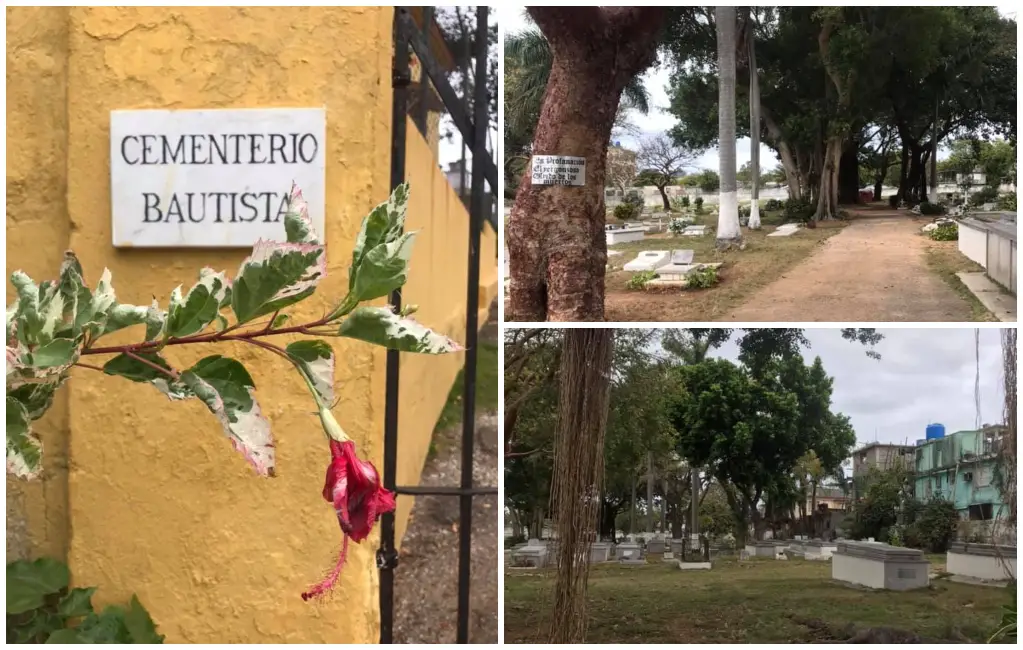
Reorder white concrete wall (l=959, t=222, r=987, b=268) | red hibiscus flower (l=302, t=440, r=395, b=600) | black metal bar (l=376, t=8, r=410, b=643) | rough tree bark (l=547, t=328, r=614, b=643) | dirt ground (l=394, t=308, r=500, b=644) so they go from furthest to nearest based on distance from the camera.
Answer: dirt ground (l=394, t=308, r=500, b=644) → rough tree bark (l=547, t=328, r=614, b=643) → black metal bar (l=376, t=8, r=410, b=643) → white concrete wall (l=959, t=222, r=987, b=268) → red hibiscus flower (l=302, t=440, r=395, b=600)

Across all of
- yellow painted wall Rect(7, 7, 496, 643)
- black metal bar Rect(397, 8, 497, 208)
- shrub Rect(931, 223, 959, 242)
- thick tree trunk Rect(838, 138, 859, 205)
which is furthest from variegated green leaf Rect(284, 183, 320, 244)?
shrub Rect(931, 223, 959, 242)

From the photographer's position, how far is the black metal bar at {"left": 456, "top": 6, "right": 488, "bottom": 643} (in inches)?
70.8

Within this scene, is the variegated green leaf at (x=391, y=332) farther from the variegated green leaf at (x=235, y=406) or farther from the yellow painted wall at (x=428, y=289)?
the yellow painted wall at (x=428, y=289)

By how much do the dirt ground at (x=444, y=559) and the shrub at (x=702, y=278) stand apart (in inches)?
41.7

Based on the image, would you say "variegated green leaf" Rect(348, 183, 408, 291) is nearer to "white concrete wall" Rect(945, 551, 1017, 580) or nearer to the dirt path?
the dirt path

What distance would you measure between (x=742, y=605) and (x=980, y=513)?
584mm

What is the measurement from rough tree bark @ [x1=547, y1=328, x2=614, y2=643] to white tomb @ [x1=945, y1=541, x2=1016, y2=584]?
83 cm

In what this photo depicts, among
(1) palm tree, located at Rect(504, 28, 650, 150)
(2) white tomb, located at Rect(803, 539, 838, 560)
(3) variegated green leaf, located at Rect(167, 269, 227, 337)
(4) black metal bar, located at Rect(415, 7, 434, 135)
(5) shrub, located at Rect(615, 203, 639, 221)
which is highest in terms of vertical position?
(4) black metal bar, located at Rect(415, 7, 434, 135)

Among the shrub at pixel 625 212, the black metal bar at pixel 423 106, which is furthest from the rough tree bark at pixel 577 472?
the black metal bar at pixel 423 106

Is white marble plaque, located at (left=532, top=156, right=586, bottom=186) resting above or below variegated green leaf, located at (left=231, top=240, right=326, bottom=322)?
above

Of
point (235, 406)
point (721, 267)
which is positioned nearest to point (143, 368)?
point (235, 406)

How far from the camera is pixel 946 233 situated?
1.61m

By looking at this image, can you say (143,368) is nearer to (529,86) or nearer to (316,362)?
(316,362)

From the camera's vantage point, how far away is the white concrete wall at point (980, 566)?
5.87ft
